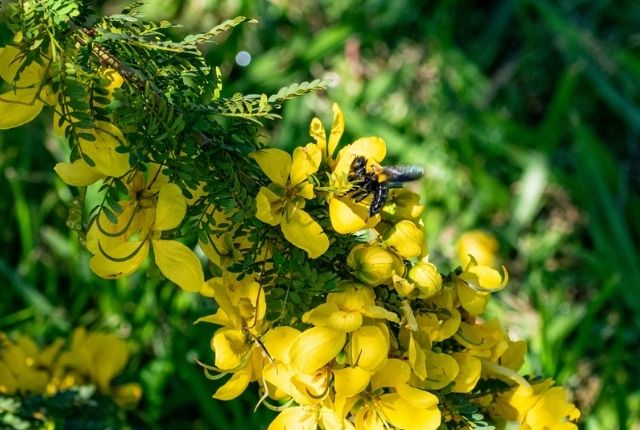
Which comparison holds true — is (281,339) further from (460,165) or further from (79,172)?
(460,165)

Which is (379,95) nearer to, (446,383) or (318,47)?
(318,47)

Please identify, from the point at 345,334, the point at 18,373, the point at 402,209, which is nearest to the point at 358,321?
the point at 345,334

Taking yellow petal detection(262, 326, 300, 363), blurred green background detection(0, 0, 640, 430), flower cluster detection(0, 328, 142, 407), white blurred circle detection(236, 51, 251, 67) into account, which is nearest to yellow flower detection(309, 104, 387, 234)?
yellow petal detection(262, 326, 300, 363)

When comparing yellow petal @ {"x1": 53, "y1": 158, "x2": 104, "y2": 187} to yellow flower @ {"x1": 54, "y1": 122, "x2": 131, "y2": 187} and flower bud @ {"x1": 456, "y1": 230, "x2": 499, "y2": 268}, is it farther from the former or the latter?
flower bud @ {"x1": 456, "y1": 230, "x2": 499, "y2": 268}

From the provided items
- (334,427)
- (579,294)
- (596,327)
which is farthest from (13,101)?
(579,294)

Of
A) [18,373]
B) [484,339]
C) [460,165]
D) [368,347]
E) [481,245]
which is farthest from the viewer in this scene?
[460,165]

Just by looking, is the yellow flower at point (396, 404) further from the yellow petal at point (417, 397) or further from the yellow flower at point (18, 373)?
the yellow flower at point (18, 373)
